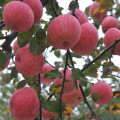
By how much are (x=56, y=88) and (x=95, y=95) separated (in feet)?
1.29

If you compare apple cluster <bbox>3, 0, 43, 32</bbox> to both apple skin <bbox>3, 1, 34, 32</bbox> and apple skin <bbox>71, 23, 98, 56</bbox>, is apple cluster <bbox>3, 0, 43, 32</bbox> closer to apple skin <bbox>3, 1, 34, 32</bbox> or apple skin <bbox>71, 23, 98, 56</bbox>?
apple skin <bbox>3, 1, 34, 32</bbox>

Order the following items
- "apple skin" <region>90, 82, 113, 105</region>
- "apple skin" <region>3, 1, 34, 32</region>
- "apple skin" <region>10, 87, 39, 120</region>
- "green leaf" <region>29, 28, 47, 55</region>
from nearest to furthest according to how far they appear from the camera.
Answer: "apple skin" <region>3, 1, 34, 32</region>
"green leaf" <region>29, 28, 47, 55</region>
"apple skin" <region>10, 87, 39, 120</region>
"apple skin" <region>90, 82, 113, 105</region>

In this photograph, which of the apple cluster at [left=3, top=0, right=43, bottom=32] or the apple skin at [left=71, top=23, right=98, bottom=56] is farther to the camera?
the apple skin at [left=71, top=23, right=98, bottom=56]

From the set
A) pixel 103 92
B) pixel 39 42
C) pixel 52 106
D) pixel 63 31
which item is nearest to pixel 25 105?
pixel 52 106

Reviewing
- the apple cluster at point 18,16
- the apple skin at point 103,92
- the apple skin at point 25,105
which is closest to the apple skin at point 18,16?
the apple cluster at point 18,16

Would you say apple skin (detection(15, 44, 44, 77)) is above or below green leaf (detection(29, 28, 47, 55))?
below

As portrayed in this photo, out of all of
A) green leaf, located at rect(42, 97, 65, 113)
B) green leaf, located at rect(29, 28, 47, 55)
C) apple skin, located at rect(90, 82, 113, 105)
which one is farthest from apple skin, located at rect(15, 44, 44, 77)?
apple skin, located at rect(90, 82, 113, 105)

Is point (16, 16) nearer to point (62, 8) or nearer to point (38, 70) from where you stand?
point (38, 70)

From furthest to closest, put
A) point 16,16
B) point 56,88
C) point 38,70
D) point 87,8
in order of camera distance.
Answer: point 87,8 < point 56,88 < point 38,70 < point 16,16

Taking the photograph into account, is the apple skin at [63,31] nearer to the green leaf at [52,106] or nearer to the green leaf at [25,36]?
the green leaf at [25,36]

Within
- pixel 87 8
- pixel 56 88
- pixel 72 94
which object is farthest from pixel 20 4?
pixel 87 8

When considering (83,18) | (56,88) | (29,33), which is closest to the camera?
(29,33)

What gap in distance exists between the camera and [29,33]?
3.87 ft

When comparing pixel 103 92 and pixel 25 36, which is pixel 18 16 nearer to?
pixel 25 36
